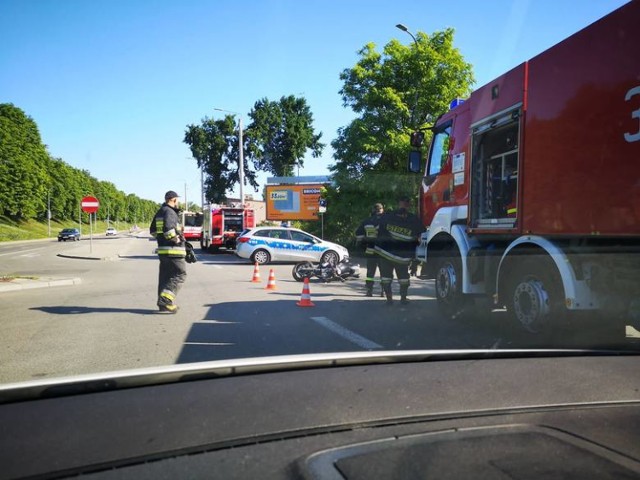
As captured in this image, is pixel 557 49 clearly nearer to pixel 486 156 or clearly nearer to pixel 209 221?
pixel 486 156

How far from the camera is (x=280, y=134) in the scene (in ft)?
172

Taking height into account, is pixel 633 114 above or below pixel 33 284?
above

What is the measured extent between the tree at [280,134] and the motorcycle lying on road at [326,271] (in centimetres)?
3903

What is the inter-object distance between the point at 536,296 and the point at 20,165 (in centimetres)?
6829

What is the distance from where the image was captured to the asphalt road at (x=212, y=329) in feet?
17.6

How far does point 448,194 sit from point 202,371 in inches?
246

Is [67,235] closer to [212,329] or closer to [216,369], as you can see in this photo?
[212,329]

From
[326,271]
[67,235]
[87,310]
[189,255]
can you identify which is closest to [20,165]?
[67,235]

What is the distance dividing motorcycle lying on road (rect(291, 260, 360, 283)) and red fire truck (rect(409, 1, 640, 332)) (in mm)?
6021


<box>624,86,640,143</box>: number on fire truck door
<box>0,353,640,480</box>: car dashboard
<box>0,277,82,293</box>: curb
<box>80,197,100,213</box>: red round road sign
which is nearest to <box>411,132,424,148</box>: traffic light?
<box>624,86,640,143</box>: number on fire truck door

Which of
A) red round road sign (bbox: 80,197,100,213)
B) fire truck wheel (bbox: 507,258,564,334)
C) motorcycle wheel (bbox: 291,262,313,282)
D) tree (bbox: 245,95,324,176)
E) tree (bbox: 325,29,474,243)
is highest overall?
tree (bbox: 245,95,324,176)

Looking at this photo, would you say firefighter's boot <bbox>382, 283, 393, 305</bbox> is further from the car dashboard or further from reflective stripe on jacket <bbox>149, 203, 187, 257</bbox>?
the car dashboard

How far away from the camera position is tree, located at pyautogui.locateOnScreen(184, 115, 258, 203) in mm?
51900

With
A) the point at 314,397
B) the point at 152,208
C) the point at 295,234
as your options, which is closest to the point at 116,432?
the point at 314,397
